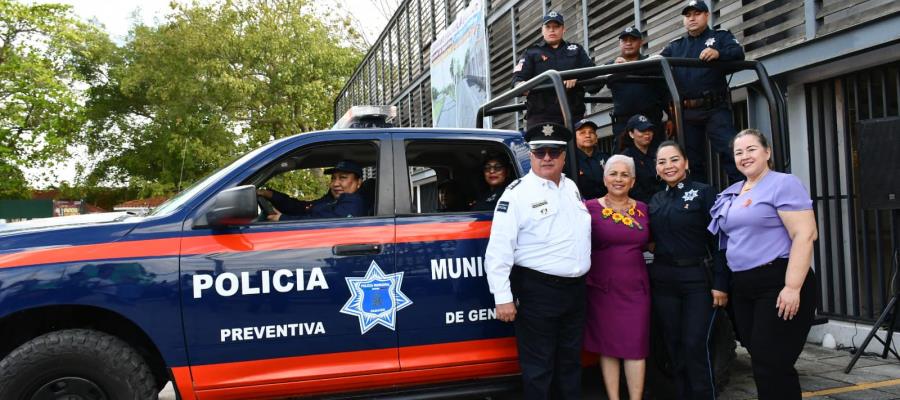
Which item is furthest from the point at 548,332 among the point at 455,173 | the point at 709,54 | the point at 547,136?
A: the point at 709,54

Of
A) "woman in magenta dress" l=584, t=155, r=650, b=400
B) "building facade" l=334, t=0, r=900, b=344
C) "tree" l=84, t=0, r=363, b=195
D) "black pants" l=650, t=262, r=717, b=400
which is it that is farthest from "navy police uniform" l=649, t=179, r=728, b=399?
"tree" l=84, t=0, r=363, b=195

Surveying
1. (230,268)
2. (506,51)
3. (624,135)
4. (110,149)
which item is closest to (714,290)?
(624,135)

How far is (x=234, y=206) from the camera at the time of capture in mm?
3193

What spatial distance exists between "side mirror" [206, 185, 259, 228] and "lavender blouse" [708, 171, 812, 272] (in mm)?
2344

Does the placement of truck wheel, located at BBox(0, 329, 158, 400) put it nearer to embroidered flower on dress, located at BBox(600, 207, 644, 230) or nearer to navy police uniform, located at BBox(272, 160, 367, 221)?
navy police uniform, located at BBox(272, 160, 367, 221)

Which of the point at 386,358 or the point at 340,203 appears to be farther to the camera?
the point at 340,203

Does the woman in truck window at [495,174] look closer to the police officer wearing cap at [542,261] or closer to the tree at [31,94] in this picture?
the police officer wearing cap at [542,261]

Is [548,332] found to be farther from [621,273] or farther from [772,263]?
[772,263]

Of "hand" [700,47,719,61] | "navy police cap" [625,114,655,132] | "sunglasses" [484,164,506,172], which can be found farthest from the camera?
"navy police cap" [625,114,655,132]

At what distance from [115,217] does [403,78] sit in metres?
17.0

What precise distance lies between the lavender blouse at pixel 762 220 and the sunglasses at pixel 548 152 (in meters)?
0.89

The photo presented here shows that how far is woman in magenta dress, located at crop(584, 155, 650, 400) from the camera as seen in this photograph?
3656 mm

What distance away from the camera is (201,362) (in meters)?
3.24

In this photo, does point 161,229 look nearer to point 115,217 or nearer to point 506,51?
point 115,217
